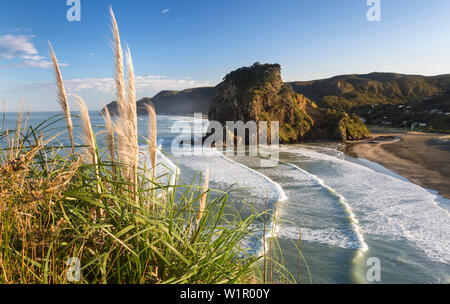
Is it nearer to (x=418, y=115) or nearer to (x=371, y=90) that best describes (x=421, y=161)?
(x=418, y=115)

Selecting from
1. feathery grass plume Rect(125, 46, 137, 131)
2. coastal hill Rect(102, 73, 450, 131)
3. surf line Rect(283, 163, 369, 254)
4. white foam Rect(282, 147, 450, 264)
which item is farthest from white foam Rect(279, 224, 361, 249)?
coastal hill Rect(102, 73, 450, 131)

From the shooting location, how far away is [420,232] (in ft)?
24.3

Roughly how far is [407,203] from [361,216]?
290 centimetres

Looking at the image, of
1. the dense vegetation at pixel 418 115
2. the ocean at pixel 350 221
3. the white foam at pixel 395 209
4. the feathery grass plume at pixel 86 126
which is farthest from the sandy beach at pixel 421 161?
the dense vegetation at pixel 418 115

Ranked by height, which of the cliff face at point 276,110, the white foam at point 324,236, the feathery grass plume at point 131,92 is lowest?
the white foam at point 324,236

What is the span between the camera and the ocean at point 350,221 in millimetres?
5465

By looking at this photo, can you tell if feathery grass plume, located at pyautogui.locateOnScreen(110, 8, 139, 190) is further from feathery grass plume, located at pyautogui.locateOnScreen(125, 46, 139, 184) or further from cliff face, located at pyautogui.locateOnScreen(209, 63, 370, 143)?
cliff face, located at pyautogui.locateOnScreen(209, 63, 370, 143)

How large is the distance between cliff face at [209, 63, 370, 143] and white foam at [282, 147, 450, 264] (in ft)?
60.4

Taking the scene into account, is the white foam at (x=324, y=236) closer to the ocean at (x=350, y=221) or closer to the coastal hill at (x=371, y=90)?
the ocean at (x=350, y=221)

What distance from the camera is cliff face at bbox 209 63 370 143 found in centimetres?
3278

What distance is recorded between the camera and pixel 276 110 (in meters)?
33.8

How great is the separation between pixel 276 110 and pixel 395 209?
2564 centimetres

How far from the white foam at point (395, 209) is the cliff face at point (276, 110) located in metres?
18.4

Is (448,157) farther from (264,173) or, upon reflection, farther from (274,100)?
(274,100)
